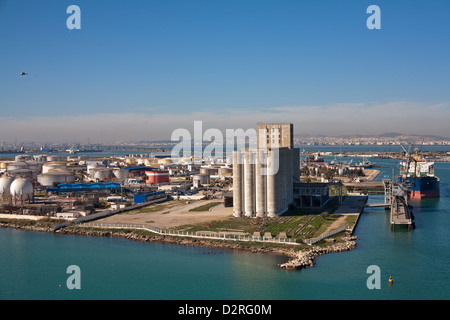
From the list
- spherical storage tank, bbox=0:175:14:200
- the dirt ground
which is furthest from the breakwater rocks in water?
spherical storage tank, bbox=0:175:14:200

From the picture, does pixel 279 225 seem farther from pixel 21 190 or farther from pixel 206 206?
pixel 21 190

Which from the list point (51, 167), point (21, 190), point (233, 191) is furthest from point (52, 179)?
point (233, 191)

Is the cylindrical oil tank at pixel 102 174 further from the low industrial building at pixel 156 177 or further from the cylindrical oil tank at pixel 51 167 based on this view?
the cylindrical oil tank at pixel 51 167

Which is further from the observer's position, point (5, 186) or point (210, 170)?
point (210, 170)

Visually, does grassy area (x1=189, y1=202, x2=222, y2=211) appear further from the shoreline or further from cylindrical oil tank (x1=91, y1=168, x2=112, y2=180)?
cylindrical oil tank (x1=91, y1=168, x2=112, y2=180)

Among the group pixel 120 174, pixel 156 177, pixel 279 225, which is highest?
pixel 120 174
